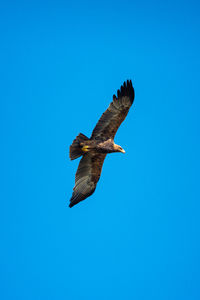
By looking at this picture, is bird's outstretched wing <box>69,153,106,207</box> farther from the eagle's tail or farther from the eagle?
the eagle's tail

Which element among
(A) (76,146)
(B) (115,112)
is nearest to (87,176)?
(A) (76,146)

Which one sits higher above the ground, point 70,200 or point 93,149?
point 93,149

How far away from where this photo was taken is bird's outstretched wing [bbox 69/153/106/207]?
54.1 ft

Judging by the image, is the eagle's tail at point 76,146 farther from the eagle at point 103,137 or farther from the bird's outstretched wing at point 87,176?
the bird's outstretched wing at point 87,176

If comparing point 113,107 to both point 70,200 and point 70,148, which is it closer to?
point 70,148

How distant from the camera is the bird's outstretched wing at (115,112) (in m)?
16.0

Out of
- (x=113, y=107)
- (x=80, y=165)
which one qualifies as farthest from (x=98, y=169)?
(x=113, y=107)

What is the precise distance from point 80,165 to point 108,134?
4.32ft

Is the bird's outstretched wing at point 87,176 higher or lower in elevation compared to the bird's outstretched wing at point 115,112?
lower

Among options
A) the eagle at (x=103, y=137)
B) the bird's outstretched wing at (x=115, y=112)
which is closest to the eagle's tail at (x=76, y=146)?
the eagle at (x=103, y=137)

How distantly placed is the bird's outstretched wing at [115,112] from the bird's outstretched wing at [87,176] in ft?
2.56

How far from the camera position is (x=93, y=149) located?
631 inches

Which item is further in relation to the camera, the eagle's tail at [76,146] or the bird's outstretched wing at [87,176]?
the bird's outstretched wing at [87,176]

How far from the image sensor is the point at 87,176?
16703mm
